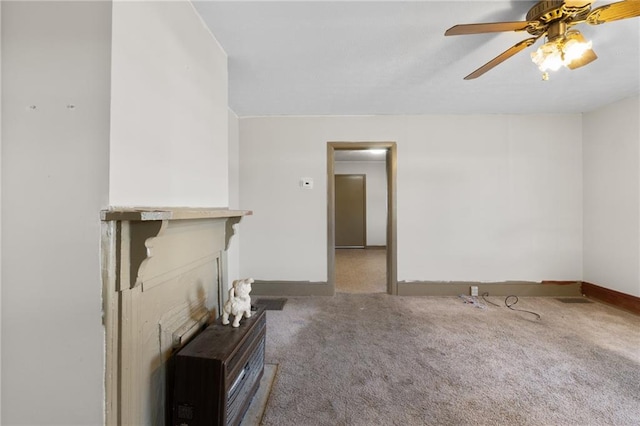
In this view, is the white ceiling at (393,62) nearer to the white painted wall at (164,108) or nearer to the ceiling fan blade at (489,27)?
the ceiling fan blade at (489,27)

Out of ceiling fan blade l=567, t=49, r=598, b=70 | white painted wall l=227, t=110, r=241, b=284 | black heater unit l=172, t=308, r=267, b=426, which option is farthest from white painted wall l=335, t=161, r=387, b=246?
black heater unit l=172, t=308, r=267, b=426

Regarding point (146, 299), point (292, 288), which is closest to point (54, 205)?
point (146, 299)

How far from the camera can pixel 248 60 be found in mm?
1998

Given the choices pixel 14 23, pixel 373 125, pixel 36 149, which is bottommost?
pixel 36 149

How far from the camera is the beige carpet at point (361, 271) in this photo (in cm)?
363

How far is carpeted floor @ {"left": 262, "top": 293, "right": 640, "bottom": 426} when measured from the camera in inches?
54.2

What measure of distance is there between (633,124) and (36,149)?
4648mm

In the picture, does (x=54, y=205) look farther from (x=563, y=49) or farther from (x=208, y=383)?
(x=563, y=49)

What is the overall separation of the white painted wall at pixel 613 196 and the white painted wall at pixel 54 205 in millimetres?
4390

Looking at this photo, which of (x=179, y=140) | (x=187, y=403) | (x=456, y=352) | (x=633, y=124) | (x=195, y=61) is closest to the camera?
(x=187, y=403)

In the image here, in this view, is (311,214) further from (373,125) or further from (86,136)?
(86,136)

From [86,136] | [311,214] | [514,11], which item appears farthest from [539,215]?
[86,136]

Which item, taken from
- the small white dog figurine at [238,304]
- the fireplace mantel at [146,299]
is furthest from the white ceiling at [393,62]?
the small white dog figurine at [238,304]

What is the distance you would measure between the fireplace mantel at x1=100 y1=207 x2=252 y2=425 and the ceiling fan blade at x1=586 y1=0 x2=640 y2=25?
82.0 inches
